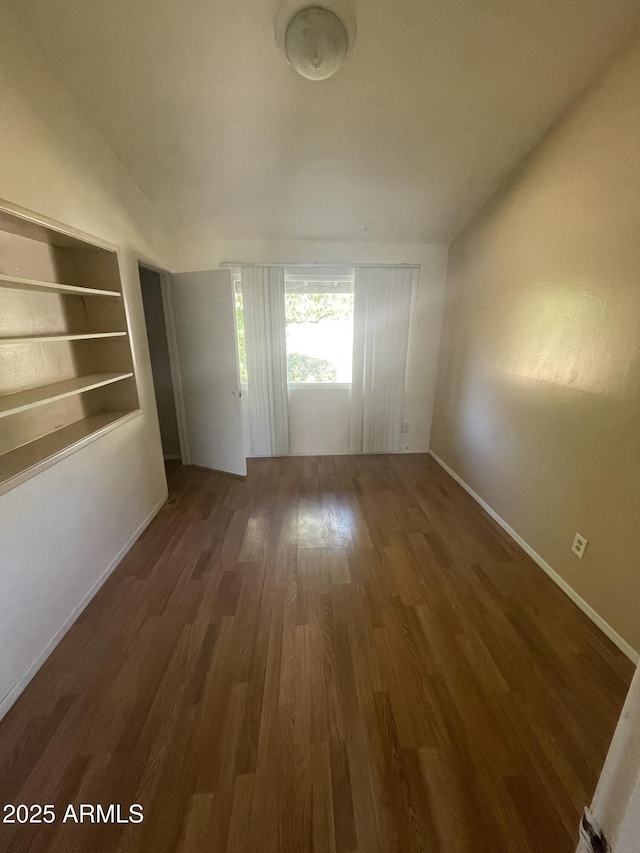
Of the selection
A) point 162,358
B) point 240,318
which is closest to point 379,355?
point 240,318

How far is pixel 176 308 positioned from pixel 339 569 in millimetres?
2689

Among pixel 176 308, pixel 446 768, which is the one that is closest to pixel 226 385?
pixel 176 308

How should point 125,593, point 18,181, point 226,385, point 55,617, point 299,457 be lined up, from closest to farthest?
point 18,181, point 55,617, point 125,593, point 226,385, point 299,457

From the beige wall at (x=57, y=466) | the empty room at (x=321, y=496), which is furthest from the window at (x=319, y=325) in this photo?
the beige wall at (x=57, y=466)

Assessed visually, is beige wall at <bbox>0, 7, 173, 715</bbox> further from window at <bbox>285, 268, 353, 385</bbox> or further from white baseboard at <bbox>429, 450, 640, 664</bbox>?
white baseboard at <bbox>429, 450, 640, 664</bbox>

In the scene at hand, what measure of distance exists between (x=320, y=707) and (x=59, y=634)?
1.29 metres

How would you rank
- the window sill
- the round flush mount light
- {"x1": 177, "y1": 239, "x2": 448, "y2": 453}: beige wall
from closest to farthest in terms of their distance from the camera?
the round flush mount light < {"x1": 177, "y1": 239, "x2": 448, "y2": 453}: beige wall < the window sill

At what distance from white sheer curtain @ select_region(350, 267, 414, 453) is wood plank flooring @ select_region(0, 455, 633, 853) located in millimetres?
1687

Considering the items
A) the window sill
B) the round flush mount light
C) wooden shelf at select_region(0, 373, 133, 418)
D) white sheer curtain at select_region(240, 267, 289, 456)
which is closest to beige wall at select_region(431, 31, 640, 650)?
the round flush mount light

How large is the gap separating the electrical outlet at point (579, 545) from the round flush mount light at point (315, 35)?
271cm

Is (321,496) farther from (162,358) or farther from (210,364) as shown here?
(162,358)

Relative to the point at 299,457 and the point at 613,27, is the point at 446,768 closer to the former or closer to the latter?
the point at 299,457

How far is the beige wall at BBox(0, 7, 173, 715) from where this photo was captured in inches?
52.1

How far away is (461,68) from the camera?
1665 millimetres
